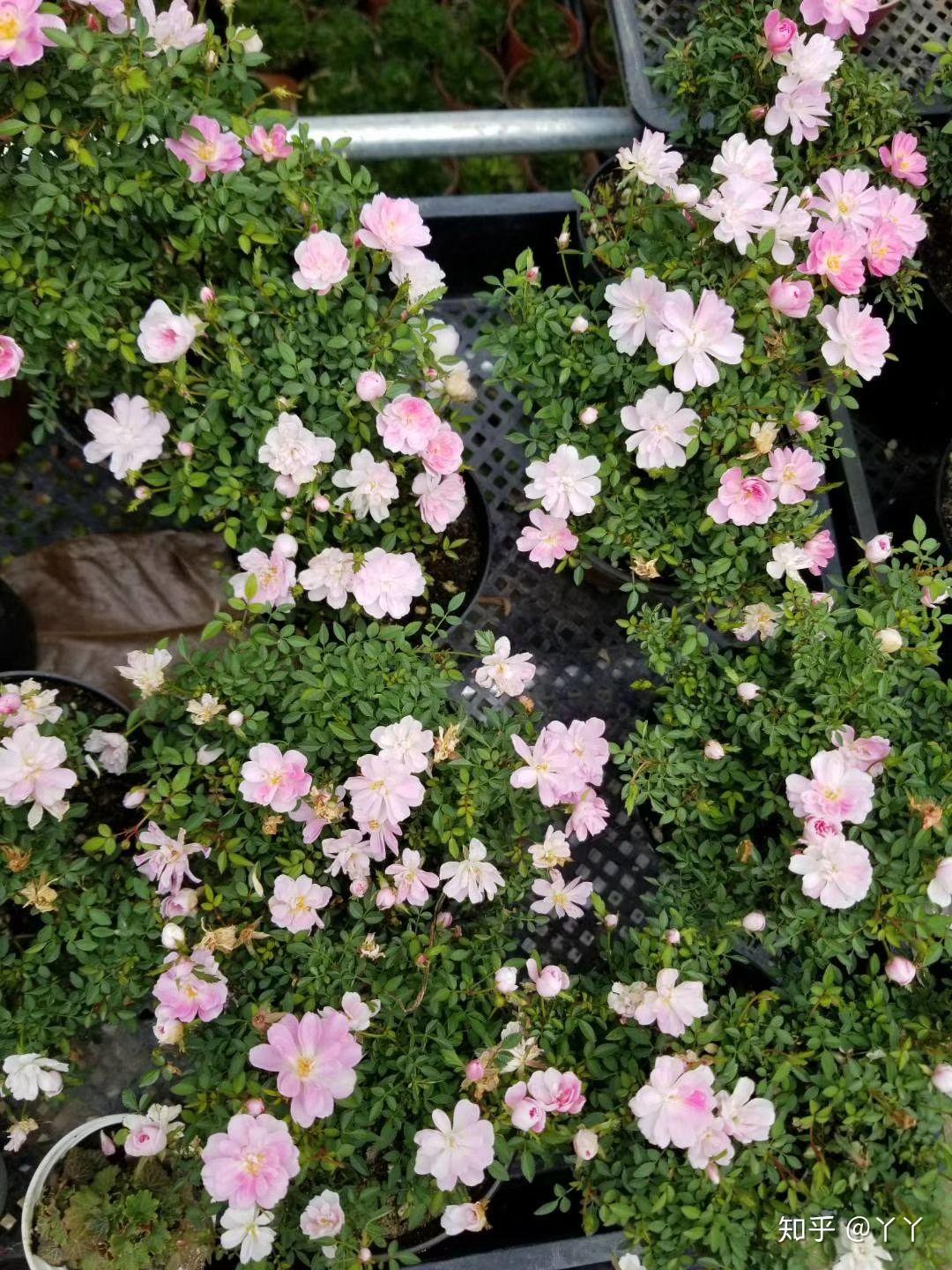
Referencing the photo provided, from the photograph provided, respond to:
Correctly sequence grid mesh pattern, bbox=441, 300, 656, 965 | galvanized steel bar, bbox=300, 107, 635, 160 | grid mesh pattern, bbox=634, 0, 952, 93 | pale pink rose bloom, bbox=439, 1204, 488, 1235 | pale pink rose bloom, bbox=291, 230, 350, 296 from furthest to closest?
grid mesh pattern, bbox=634, 0, 952, 93 → grid mesh pattern, bbox=441, 300, 656, 965 → galvanized steel bar, bbox=300, 107, 635, 160 → pale pink rose bloom, bbox=291, 230, 350, 296 → pale pink rose bloom, bbox=439, 1204, 488, 1235

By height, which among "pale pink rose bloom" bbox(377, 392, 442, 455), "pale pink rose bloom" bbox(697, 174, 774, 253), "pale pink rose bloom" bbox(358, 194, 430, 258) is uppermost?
"pale pink rose bloom" bbox(358, 194, 430, 258)

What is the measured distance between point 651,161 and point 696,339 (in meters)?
0.37

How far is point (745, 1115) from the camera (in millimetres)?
1234

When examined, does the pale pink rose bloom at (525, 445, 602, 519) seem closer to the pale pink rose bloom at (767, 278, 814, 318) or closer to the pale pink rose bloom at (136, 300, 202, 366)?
the pale pink rose bloom at (767, 278, 814, 318)

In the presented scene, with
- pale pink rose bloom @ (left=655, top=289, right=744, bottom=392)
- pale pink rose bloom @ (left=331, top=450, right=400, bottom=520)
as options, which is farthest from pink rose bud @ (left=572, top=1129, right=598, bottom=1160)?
pale pink rose bloom @ (left=655, top=289, right=744, bottom=392)

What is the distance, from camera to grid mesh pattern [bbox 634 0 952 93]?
1.97m

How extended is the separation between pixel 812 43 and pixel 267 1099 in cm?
180

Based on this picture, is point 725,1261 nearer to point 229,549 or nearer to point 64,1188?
point 64,1188

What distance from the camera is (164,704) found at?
1.38 m

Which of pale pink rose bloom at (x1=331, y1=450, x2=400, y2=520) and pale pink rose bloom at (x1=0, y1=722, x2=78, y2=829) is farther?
pale pink rose bloom at (x1=331, y1=450, x2=400, y2=520)

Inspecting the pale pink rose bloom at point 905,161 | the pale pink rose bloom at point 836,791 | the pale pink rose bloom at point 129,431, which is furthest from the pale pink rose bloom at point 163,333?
the pale pink rose bloom at point 905,161

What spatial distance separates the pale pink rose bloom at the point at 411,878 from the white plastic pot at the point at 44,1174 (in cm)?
61

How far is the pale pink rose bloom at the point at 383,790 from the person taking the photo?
1251mm

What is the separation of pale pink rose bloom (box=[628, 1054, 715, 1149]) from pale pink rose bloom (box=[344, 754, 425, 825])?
49 centimetres
